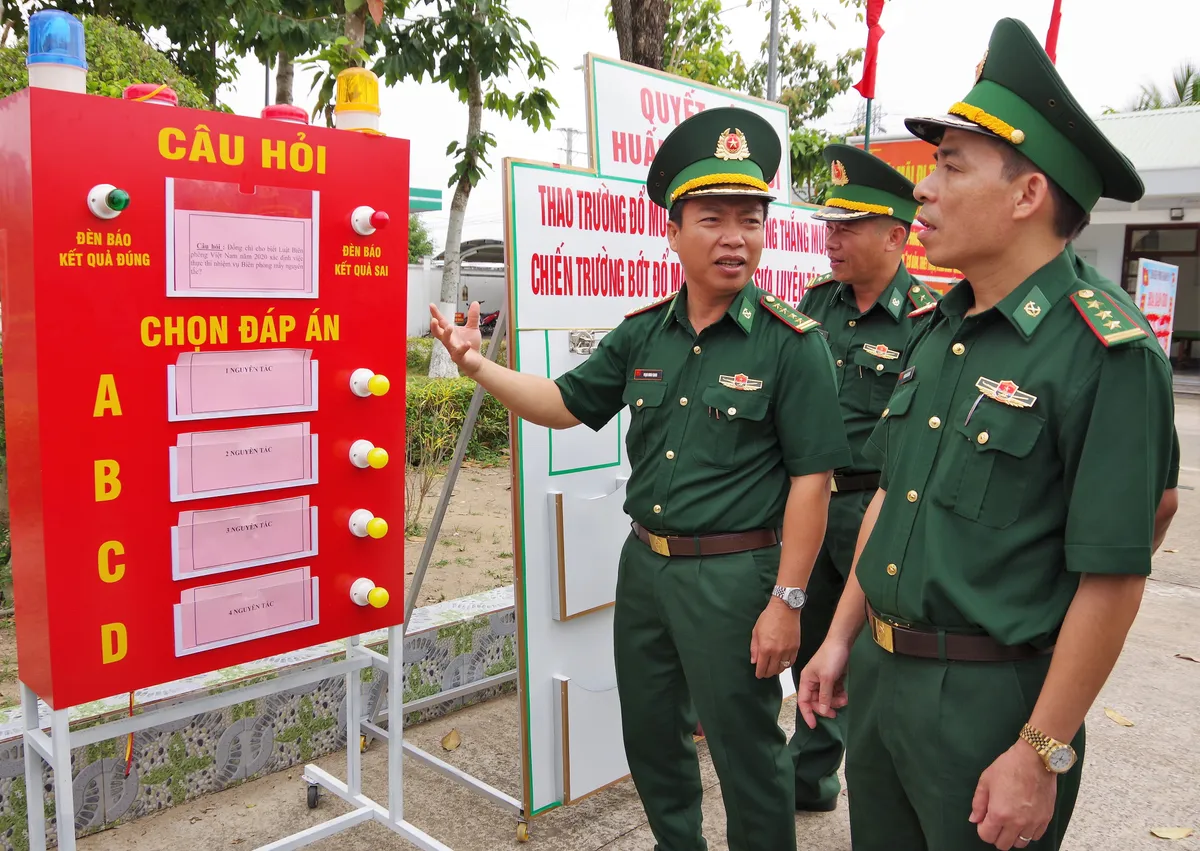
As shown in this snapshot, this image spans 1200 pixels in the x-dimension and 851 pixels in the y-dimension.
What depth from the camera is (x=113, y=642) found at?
201cm

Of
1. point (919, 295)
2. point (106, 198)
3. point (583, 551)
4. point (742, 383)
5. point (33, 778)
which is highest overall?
point (106, 198)

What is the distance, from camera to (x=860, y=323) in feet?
10.2

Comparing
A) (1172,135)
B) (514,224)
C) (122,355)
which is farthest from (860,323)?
(1172,135)

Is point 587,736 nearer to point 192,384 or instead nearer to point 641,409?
point 641,409

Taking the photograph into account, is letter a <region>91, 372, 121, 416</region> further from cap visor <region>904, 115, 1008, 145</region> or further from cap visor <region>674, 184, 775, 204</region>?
cap visor <region>904, 115, 1008, 145</region>

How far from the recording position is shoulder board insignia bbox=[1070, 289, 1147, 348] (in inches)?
52.4

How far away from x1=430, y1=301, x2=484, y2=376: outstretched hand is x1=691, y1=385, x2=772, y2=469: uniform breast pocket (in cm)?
Result: 56

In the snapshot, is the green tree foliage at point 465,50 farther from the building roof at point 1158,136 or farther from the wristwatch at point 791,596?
the building roof at point 1158,136

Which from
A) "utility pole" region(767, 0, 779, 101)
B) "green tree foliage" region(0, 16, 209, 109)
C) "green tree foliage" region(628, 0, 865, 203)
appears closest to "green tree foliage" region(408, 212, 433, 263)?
"green tree foliage" region(628, 0, 865, 203)

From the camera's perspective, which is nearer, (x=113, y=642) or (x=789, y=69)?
(x=113, y=642)

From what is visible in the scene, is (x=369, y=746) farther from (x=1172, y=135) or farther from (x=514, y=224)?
(x=1172, y=135)

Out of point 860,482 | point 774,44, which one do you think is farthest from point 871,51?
point 774,44

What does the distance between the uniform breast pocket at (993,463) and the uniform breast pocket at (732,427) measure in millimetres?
740

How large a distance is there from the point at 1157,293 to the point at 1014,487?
937cm
